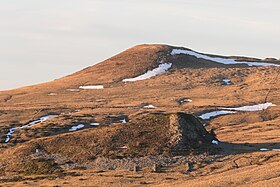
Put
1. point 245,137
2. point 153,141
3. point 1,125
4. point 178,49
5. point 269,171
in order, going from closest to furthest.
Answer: point 269,171 → point 153,141 → point 245,137 → point 1,125 → point 178,49

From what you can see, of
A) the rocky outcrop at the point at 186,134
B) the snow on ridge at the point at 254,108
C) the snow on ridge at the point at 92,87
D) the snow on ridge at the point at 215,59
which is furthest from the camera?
the snow on ridge at the point at 215,59

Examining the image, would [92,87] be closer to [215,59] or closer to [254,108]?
[215,59]

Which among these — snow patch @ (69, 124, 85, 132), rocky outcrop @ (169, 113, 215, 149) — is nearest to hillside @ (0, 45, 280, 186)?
rocky outcrop @ (169, 113, 215, 149)

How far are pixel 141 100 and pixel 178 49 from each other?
55785 mm

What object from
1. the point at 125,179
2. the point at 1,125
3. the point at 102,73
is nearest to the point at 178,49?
the point at 102,73

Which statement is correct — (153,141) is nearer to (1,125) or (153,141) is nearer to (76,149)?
(76,149)

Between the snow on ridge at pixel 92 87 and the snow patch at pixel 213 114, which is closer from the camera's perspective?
the snow patch at pixel 213 114

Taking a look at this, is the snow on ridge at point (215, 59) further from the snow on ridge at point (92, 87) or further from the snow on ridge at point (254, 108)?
the snow on ridge at point (254, 108)

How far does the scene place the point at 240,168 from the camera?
67.6 metres

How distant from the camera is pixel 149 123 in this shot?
3366 inches

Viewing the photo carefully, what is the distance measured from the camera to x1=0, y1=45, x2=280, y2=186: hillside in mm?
69625

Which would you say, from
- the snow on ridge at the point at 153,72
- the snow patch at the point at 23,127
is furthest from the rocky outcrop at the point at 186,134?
the snow on ridge at the point at 153,72

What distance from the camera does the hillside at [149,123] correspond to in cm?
6962

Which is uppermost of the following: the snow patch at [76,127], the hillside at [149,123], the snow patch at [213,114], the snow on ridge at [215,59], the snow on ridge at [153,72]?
the snow on ridge at [215,59]
